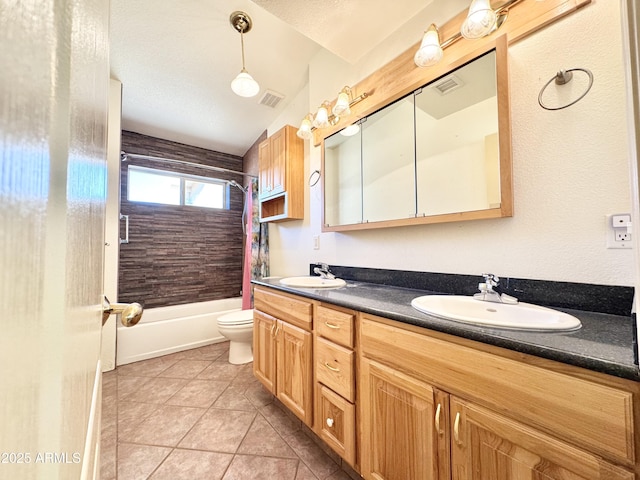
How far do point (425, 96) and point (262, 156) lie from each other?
168 cm

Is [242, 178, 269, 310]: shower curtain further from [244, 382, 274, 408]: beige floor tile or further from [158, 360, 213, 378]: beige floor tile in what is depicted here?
[244, 382, 274, 408]: beige floor tile

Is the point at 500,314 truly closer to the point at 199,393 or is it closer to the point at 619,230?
the point at 619,230

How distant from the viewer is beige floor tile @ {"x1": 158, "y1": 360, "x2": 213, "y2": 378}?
2.19 metres

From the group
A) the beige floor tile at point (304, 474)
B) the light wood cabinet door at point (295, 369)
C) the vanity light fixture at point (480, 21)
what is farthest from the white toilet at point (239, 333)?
the vanity light fixture at point (480, 21)

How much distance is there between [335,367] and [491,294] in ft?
2.48

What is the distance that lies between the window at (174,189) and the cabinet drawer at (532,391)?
3178mm

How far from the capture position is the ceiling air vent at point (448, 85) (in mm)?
1252

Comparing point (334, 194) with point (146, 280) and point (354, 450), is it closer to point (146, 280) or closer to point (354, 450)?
point (354, 450)

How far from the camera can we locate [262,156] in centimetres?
258

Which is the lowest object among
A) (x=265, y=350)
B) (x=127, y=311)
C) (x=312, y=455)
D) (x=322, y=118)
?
(x=312, y=455)

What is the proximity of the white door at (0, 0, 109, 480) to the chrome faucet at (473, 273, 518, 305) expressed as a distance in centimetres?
122

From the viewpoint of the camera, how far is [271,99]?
2.50m

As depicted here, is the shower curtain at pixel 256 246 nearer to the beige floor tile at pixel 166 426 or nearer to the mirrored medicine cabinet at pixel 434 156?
the mirrored medicine cabinet at pixel 434 156

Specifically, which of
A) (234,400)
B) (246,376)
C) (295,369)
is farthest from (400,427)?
(246,376)
